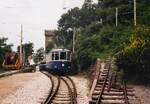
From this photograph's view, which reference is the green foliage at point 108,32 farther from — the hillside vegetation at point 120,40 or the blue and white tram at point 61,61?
the blue and white tram at point 61,61

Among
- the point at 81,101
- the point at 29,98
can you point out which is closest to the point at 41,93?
the point at 29,98

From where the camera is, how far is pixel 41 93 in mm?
25797

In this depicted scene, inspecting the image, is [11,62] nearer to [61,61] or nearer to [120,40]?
[61,61]

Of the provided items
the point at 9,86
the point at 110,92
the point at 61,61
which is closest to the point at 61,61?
the point at 61,61

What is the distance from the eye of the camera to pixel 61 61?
1868 inches

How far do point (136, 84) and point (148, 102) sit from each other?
758cm

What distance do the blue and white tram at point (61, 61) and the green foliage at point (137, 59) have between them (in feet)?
56.4

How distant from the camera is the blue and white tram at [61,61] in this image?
154ft

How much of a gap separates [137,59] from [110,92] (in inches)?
212

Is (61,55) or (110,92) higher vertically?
(61,55)

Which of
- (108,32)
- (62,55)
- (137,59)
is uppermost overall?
(108,32)

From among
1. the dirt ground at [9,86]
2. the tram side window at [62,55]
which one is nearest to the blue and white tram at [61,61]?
the tram side window at [62,55]

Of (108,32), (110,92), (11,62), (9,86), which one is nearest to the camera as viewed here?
(110,92)

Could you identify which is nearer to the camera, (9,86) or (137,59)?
(137,59)
